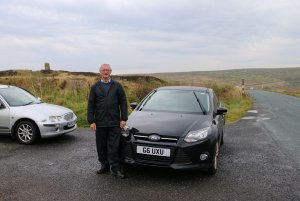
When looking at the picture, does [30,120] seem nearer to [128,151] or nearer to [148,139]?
[128,151]

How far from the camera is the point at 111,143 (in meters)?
6.61

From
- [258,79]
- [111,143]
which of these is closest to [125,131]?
[111,143]

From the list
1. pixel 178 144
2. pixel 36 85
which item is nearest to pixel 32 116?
pixel 178 144

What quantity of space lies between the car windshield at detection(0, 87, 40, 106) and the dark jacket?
4.28 m

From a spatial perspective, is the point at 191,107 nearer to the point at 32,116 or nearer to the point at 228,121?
the point at 32,116

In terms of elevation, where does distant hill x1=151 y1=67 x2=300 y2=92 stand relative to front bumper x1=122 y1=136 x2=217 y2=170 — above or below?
below

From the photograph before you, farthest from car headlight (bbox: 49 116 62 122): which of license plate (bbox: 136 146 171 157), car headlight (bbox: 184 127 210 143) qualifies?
car headlight (bbox: 184 127 210 143)

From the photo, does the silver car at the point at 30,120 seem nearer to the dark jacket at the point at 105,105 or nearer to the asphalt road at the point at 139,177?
the asphalt road at the point at 139,177

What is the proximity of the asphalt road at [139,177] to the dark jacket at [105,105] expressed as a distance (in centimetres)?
101

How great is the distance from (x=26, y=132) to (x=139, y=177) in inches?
162

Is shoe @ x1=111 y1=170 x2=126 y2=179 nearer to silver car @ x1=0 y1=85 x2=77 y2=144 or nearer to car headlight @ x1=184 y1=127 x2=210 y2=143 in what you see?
car headlight @ x1=184 y1=127 x2=210 y2=143

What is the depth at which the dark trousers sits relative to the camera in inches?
259

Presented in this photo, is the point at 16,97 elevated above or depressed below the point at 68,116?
above

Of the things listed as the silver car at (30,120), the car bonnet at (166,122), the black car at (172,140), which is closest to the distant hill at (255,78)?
the silver car at (30,120)
